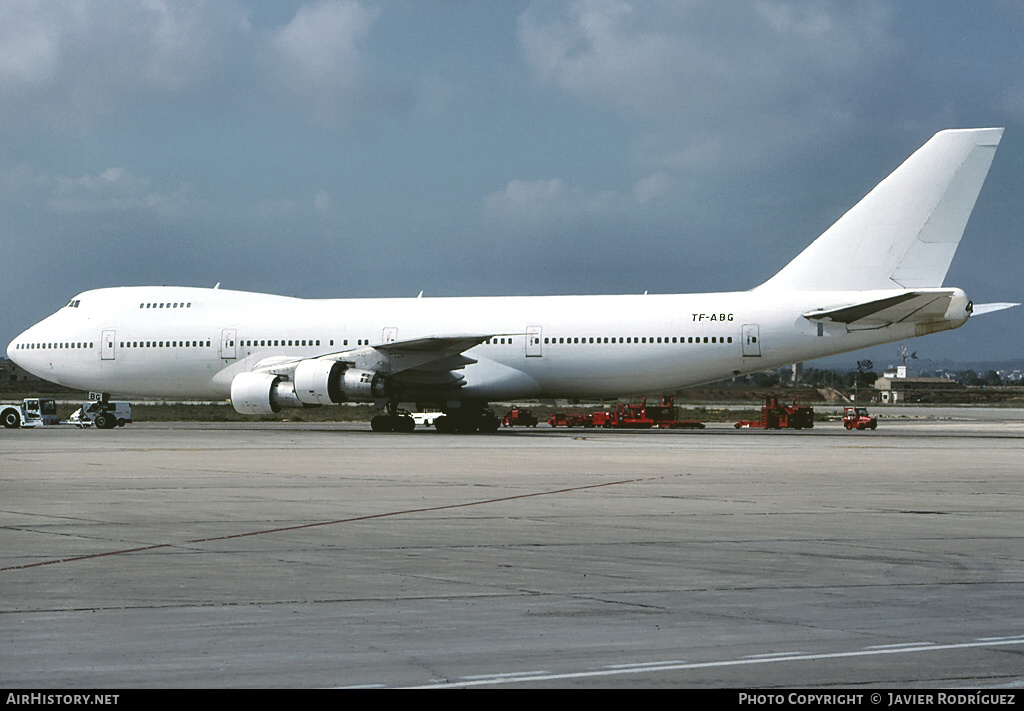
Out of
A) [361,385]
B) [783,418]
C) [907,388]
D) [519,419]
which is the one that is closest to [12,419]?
[361,385]

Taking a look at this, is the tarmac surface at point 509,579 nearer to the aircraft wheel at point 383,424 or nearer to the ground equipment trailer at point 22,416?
the aircraft wheel at point 383,424

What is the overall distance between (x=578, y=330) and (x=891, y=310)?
903 cm

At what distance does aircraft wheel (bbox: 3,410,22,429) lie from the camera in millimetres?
48756

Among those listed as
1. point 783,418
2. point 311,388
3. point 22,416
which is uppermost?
point 311,388

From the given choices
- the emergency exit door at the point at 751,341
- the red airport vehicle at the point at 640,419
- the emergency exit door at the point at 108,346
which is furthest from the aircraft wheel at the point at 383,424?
the emergency exit door at the point at 751,341

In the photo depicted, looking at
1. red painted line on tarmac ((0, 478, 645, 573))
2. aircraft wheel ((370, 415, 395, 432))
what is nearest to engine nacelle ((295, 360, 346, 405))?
aircraft wheel ((370, 415, 395, 432))

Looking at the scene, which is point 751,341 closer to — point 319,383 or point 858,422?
point 319,383

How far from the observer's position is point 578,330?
38.1 m

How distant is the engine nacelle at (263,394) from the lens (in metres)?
38.0

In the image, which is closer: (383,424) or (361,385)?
(361,385)

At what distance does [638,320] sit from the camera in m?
37.7

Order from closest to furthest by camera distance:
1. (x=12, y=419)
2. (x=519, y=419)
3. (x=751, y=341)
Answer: (x=751, y=341)
(x=12, y=419)
(x=519, y=419)

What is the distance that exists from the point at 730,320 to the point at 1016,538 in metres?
24.8
